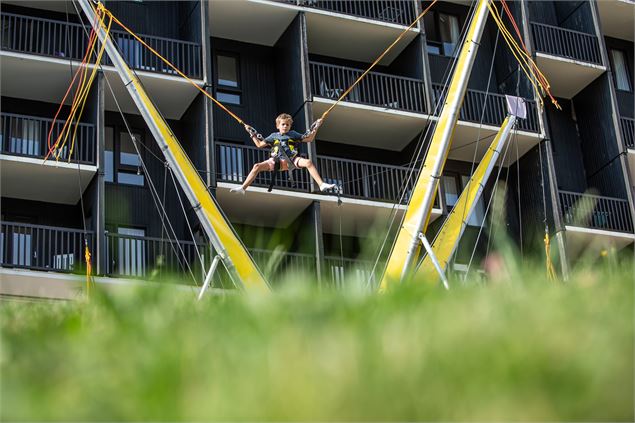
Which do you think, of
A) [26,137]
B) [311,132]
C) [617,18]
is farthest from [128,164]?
[617,18]

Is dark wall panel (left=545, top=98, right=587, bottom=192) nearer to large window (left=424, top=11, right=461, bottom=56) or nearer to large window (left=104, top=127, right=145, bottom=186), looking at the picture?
large window (left=424, top=11, right=461, bottom=56)

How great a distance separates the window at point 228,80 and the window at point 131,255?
520 cm

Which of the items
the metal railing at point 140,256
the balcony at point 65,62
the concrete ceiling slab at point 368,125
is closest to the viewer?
the metal railing at point 140,256

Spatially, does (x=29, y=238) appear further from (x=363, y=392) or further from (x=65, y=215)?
(x=363, y=392)

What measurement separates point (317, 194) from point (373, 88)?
4056mm

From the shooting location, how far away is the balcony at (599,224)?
29.8 metres

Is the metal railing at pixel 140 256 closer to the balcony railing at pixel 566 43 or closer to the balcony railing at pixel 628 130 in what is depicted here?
the balcony railing at pixel 566 43

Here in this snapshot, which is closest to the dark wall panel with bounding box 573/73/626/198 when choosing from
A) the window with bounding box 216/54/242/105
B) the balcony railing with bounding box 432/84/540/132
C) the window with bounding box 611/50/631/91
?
the balcony railing with bounding box 432/84/540/132

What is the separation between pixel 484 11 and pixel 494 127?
32.4 feet

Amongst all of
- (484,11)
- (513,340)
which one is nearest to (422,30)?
(484,11)

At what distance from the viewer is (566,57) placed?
31703mm

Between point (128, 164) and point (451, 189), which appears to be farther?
point (451, 189)

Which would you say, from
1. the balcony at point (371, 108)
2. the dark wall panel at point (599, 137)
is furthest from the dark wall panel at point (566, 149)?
the balcony at point (371, 108)

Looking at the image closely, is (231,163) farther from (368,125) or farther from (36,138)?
(36,138)
